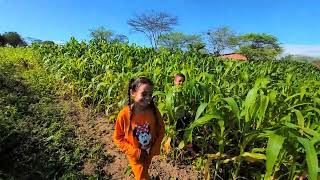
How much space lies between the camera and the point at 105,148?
490 cm

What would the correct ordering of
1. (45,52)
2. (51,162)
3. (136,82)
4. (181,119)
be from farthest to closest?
(45,52)
(51,162)
(181,119)
(136,82)

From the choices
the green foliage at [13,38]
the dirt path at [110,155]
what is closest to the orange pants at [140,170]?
the dirt path at [110,155]

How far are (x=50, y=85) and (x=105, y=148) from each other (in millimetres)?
3413

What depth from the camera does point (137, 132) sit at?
11.2 feet

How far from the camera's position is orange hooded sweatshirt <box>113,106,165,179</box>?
3367 millimetres

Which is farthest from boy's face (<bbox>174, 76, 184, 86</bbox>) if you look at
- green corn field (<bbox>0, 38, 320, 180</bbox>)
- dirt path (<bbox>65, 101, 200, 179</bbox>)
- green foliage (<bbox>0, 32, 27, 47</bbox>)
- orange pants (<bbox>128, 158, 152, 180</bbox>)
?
green foliage (<bbox>0, 32, 27, 47</bbox>)

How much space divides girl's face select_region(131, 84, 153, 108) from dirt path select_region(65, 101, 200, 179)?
1.02 meters

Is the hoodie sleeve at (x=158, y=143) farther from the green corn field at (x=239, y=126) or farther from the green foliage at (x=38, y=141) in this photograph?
the green foliage at (x=38, y=141)

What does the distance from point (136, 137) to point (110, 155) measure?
1.35 meters

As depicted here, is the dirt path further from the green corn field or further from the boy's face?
the boy's face

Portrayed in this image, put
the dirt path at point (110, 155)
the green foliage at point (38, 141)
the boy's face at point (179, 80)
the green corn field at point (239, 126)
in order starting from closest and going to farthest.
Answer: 1. the green corn field at point (239, 126)
2. the dirt path at point (110, 155)
3. the green foliage at point (38, 141)
4. the boy's face at point (179, 80)

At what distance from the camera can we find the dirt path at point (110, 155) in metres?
4.16

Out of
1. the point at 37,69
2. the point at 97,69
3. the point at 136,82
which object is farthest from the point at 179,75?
the point at 37,69

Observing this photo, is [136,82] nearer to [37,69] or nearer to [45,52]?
[37,69]
